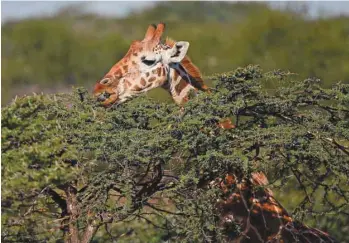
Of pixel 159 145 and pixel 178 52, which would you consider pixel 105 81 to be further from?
pixel 159 145

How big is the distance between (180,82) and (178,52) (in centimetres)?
22

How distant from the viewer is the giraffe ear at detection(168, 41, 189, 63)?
661 cm

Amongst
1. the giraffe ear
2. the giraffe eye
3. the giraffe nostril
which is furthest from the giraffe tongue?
the giraffe ear

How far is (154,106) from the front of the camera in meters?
5.71

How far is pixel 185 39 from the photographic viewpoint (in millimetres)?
30797

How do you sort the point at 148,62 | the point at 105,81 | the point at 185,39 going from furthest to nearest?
the point at 185,39
the point at 148,62
the point at 105,81

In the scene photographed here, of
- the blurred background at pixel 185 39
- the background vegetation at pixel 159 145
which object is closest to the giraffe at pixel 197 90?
the background vegetation at pixel 159 145

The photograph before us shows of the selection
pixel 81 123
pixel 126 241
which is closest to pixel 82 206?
pixel 81 123

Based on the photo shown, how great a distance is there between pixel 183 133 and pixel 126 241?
332 centimetres

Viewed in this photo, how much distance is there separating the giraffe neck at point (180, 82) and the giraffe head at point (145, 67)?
0.01 meters

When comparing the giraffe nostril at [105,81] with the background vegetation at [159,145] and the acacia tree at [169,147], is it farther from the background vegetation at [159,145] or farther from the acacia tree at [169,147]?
the acacia tree at [169,147]

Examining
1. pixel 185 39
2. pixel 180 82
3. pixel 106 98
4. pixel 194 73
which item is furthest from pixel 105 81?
pixel 185 39

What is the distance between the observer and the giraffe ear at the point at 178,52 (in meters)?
6.61

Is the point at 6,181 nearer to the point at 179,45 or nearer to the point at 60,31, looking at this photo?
the point at 179,45
